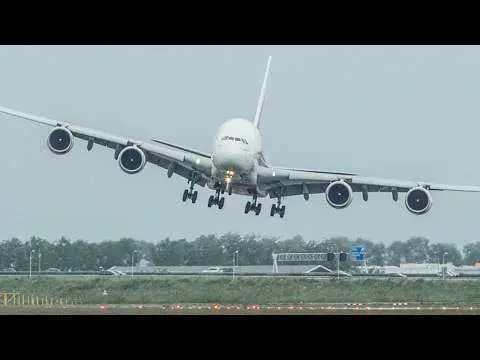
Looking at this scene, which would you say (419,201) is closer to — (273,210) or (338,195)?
(338,195)

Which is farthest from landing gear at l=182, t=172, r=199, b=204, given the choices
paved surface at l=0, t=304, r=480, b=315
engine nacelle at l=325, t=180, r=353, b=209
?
paved surface at l=0, t=304, r=480, b=315

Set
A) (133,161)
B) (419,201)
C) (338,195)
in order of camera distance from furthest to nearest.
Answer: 1. (338,195)
2. (419,201)
3. (133,161)

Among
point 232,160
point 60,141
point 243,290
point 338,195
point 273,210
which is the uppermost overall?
point 60,141

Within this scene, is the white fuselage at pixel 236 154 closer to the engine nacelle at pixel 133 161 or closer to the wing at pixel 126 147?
the wing at pixel 126 147

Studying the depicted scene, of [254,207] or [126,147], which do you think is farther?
[254,207]

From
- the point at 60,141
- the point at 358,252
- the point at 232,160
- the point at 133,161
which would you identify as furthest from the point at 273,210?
the point at 60,141

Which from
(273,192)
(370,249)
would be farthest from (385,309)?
(370,249)

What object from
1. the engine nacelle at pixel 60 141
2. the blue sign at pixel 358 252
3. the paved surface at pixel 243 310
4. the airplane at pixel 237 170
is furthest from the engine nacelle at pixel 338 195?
the blue sign at pixel 358 252
